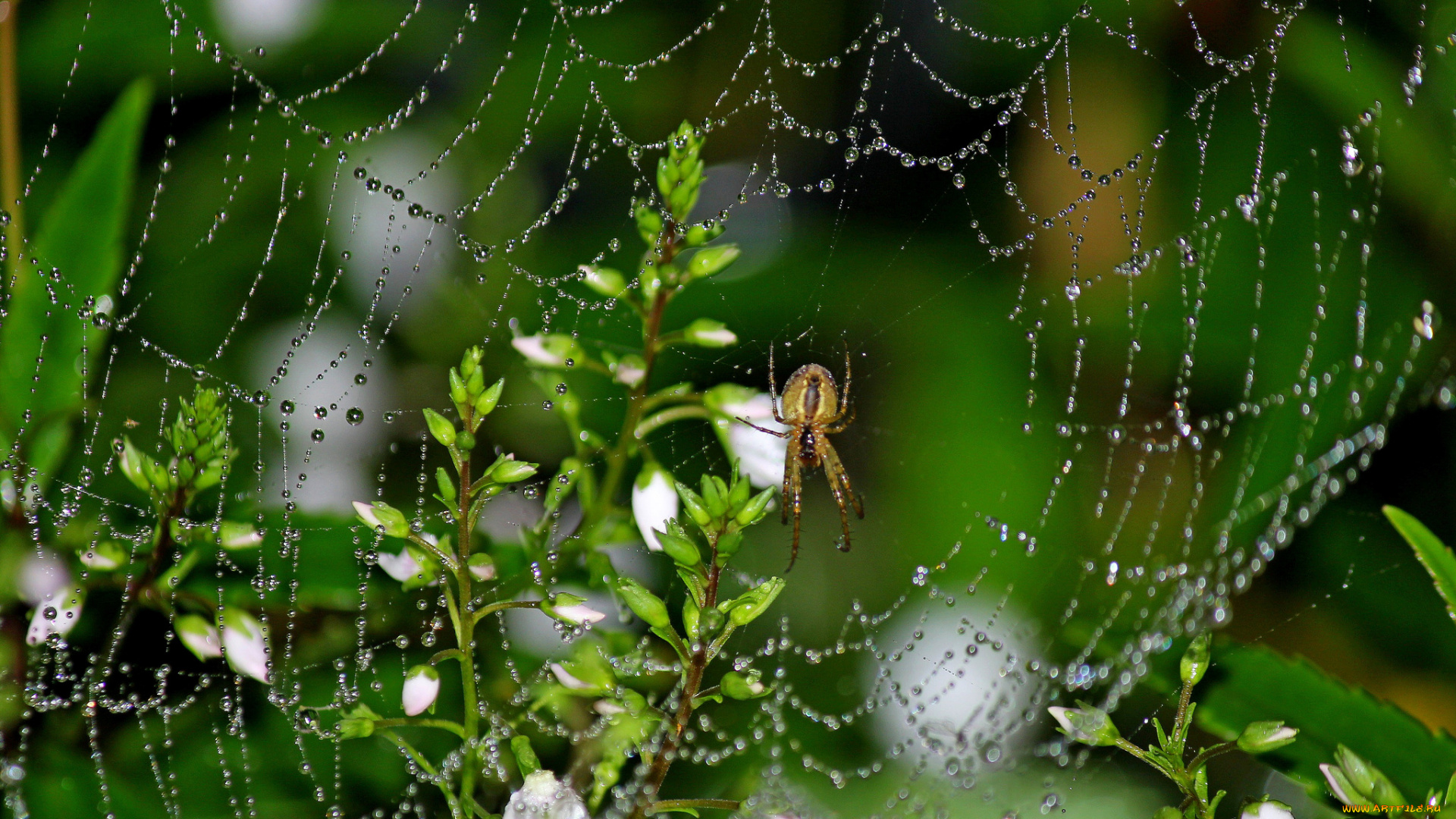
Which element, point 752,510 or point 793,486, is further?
point 793,486

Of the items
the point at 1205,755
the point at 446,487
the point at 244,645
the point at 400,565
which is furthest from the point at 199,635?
the point at 1205,755

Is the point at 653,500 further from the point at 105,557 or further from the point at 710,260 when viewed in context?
the point at 105,557

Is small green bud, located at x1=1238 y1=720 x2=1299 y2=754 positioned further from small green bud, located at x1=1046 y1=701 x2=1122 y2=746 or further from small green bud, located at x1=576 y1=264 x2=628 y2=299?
small green bud, located at x1=576 y1=264 x2=628 y2=299

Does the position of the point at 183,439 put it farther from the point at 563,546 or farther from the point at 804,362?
the point at 804,362

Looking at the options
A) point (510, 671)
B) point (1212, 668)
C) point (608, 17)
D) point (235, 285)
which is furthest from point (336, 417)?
point (1212, 668)

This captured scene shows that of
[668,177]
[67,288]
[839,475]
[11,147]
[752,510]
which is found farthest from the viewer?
[839,475]

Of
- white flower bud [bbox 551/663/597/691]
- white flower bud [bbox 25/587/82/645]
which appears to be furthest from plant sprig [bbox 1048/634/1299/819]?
white flower bud [bbox 25/587/82/645]

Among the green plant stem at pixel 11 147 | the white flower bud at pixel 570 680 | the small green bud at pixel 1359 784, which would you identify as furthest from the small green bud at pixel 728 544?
the green plant stem at pixel 11 147

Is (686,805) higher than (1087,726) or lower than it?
higher
